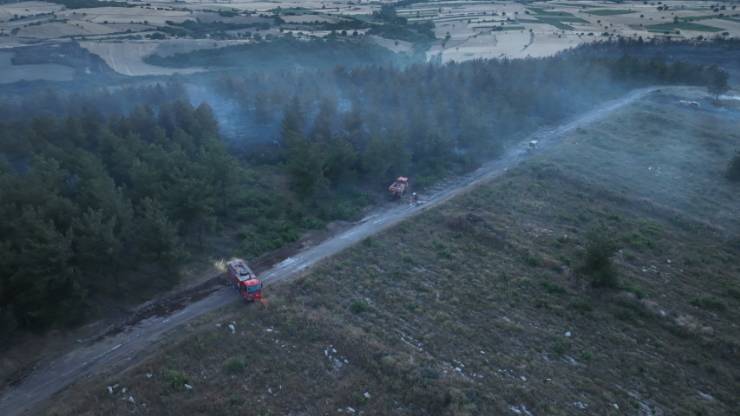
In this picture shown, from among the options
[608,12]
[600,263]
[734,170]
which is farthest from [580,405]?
[608,12]

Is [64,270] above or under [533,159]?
above

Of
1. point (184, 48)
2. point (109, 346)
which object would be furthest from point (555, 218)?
point (184, 48)

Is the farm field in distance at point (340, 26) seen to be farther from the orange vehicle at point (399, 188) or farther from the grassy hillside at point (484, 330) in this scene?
the grassy hillside at point (484, 330)

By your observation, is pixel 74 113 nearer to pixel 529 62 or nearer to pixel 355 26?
pixel 529 62

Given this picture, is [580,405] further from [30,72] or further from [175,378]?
[30,72]

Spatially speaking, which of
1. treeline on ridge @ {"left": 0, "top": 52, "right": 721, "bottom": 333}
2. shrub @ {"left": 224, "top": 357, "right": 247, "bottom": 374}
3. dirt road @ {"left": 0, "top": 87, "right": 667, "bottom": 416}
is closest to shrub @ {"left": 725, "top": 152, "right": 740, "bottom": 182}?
treeline on ridge @ {"left": 0, "top": 52, "right": 721, "bottom": 333}

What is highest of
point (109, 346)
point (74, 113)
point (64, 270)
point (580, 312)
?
point (74, 113)

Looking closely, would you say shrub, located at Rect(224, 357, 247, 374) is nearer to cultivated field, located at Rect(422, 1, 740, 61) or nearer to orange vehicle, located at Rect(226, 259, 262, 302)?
orange vehicle, located at Rect(226, 259, 262, 302)
